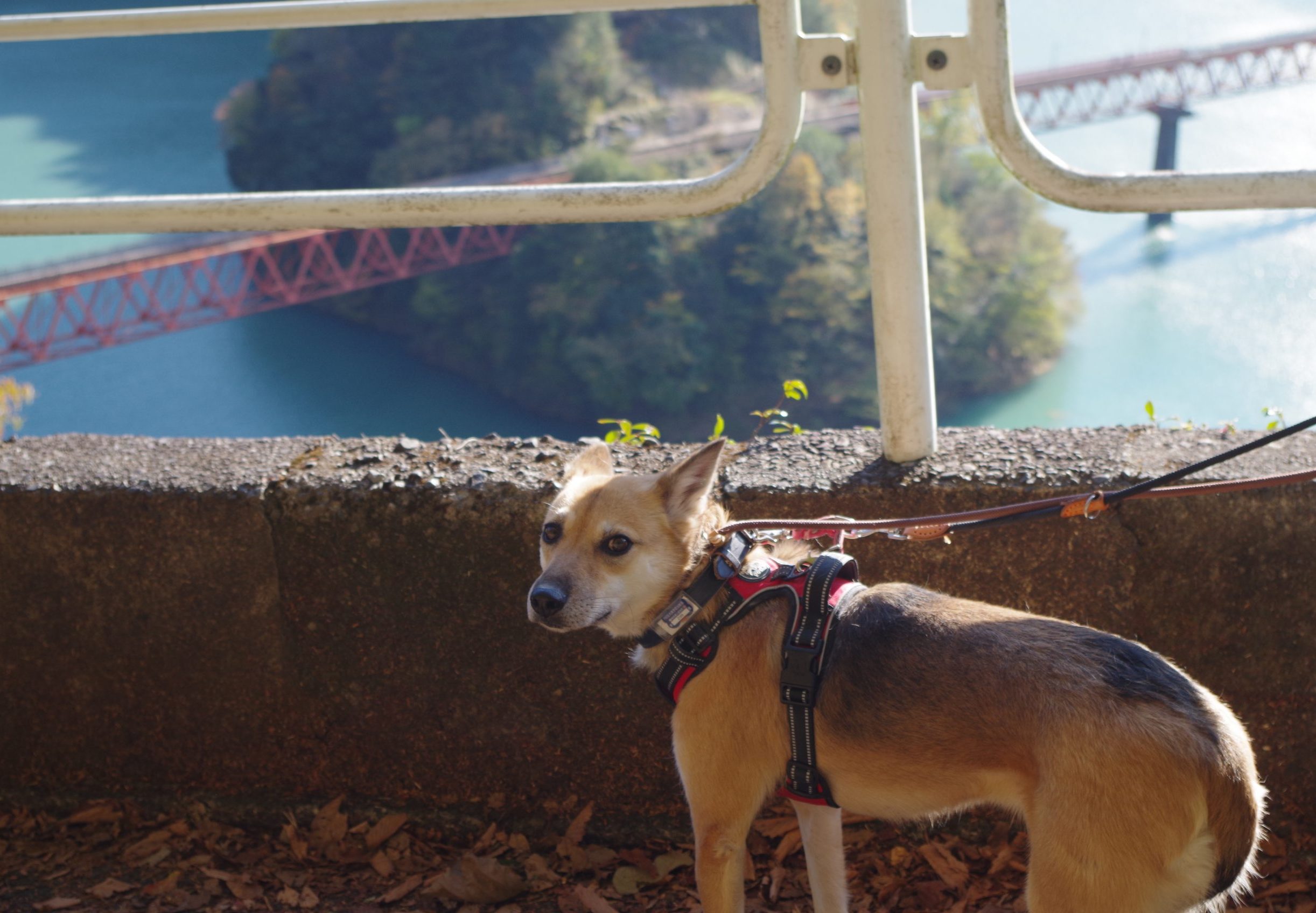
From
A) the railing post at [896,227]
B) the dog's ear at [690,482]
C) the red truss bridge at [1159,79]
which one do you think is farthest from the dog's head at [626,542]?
the red truss bridge at [1159,79]

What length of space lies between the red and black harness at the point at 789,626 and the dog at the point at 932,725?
0.03 meters

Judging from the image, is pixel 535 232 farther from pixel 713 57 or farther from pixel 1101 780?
pixel 1101 780

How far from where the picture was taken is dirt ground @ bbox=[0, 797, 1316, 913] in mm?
2842

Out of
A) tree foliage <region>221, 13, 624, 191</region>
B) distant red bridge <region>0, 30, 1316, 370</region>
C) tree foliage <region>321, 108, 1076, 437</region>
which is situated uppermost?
tree foliage <region>221, 13, 624, 191</region>

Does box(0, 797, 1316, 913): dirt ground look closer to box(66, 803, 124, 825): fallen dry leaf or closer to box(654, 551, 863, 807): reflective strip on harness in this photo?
box(66, 803, 124, 825): fallen dry leaf

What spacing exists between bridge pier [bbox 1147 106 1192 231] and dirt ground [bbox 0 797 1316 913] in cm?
1363

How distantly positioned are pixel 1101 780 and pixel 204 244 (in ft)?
107

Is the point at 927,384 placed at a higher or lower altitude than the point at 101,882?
higher

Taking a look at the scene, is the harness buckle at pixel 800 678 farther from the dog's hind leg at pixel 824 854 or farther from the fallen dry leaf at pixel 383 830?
the fallen dry leaf at pixel 383 830

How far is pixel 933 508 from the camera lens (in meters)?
2.75

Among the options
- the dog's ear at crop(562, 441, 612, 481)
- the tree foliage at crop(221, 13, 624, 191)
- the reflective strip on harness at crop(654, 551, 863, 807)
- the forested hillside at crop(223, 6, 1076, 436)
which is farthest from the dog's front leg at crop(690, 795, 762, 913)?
the tree foliage at crop(221, 13, 624, 191)

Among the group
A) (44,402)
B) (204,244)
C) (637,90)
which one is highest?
(637,90)

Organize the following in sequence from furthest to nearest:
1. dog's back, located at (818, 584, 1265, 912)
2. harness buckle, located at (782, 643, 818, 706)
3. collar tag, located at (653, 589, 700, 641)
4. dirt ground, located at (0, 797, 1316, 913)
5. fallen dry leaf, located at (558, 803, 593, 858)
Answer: fallen dry leaf, located at (558, 803, 593, 858) < dirt ground, located at (0, 797, 1316, 913) < collar tag, located at (653, 589, 700, 641) < harness buckle, located at (782, 643, 818, 706) < dog's back, located at (818, 584, 1265, 912)

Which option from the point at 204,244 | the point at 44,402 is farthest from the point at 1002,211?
the point at 44,402
